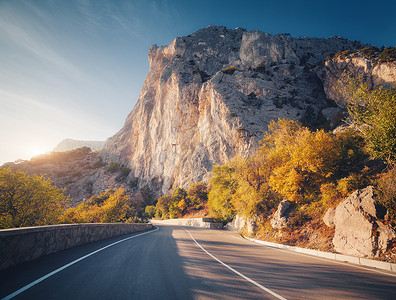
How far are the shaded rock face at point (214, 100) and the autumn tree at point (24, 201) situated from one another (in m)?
43.2

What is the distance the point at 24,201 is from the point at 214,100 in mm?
53516

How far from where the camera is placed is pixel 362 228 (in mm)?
8055

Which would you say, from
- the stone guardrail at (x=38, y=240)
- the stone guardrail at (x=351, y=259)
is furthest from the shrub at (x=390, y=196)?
the stone guardrail at (x=38, y=240)

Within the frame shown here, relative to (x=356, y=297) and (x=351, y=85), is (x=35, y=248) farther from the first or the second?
(x=351, y=85)

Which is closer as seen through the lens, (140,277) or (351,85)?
(140,277)

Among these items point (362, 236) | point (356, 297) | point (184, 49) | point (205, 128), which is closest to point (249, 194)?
point (362, 236)

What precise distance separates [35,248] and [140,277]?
13.0 feet

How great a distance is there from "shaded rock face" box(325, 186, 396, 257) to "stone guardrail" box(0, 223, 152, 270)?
12207 millimetres

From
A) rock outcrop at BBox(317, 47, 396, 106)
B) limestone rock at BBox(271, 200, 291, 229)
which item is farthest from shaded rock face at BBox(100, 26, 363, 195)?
limestone rock at BBox(271, 200, 291, 229)

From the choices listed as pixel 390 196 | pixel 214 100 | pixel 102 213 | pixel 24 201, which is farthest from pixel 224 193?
pixel 214 100

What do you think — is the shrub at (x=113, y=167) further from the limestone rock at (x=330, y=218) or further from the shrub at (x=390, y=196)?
the shrub at (x=390, y=196)

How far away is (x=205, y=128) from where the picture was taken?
60.7m

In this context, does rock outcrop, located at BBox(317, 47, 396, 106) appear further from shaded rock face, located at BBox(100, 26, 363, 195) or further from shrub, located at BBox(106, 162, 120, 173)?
shrub, located at BBox(106, 162, 120, 173)

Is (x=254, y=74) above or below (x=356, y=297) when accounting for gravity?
above
